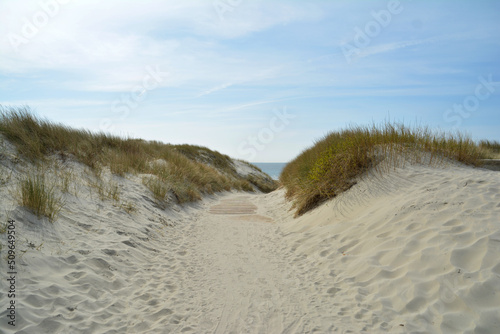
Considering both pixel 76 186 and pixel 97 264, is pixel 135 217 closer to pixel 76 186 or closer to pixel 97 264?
pixel 76 186

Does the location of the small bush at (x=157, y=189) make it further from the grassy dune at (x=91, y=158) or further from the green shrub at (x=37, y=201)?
the green shrub at (x=37, y=201)

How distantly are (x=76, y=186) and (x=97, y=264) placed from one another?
3.15m

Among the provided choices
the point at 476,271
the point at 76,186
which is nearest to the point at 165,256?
the point at 76,186

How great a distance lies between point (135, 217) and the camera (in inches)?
261

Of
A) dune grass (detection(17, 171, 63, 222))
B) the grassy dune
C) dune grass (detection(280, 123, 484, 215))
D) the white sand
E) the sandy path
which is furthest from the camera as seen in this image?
dune grass (detection(280, 123, 484, 215))

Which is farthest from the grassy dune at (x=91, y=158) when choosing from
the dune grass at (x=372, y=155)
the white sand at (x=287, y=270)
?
→ the dune grass at (x=372, y=155)

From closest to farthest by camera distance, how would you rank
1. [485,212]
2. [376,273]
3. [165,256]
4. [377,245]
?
[376,273], [485,212], [377,245], [165,256]

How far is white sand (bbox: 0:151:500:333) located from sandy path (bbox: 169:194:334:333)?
0.02m

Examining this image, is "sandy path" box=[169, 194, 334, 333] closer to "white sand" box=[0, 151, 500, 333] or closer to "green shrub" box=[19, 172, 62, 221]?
"white sand" box=[0, 151, 500, 333]

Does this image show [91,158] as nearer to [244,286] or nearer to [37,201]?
[37,201]

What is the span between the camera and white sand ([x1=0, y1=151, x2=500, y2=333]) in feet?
9.75

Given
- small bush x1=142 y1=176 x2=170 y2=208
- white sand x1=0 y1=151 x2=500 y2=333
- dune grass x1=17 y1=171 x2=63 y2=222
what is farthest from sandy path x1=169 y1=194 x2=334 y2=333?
dune grass x1=17 y1=171 x2=63 y2=222

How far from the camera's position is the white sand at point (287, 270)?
2973 millimetres

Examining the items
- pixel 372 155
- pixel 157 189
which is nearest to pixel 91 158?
pixel 157 189
